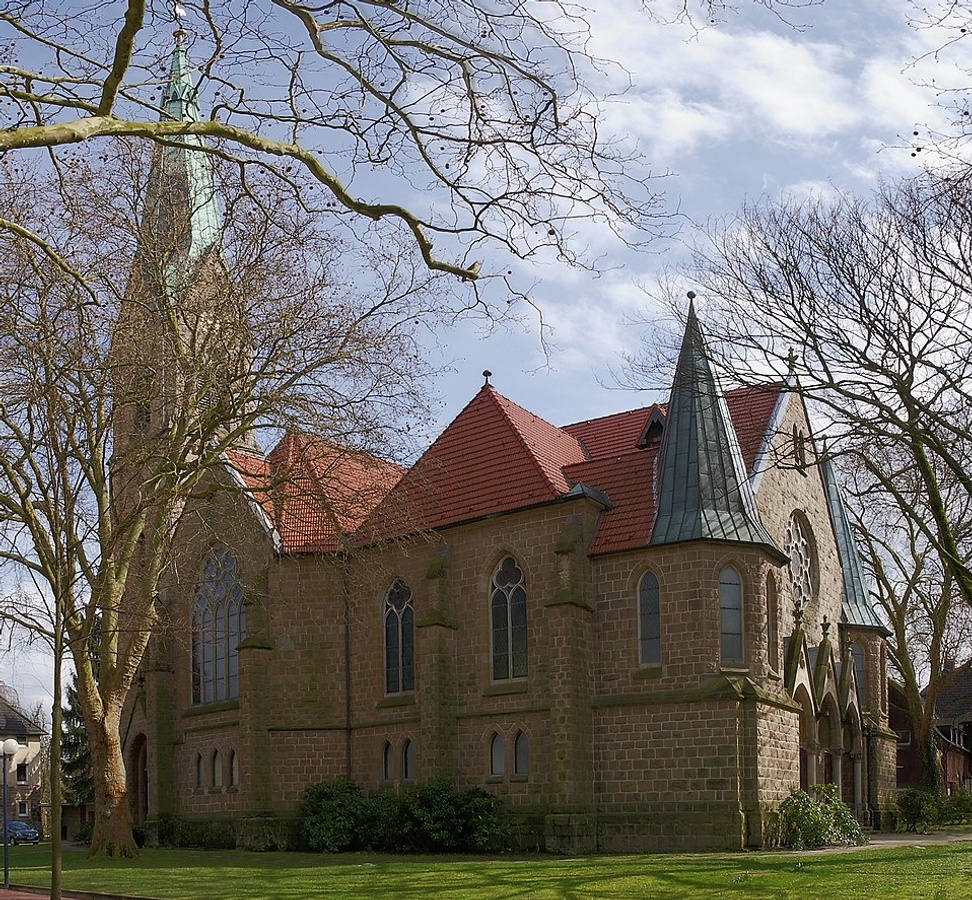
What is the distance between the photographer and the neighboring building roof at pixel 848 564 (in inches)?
1361

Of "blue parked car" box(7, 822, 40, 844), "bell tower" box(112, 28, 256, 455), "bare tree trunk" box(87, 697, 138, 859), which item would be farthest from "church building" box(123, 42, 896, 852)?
"blue parked car" box(7, 822, 40, 844)

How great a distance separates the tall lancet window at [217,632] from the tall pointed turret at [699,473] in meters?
11.3

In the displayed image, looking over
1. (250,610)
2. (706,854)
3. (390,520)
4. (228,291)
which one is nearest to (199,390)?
(228,291)

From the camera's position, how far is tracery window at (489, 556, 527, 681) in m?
27.9

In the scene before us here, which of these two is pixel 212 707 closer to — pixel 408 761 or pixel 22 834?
pixel 408 761

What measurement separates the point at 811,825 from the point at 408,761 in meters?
9.37

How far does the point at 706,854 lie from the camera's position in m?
22.8

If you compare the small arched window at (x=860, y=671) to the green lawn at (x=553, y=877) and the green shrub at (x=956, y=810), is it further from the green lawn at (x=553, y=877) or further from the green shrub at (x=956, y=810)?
the green lawn at (x=553, y=877)

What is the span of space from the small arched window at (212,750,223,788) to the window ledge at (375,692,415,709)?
15.4 feet

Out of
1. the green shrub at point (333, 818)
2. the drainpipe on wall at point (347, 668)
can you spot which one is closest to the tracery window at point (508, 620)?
the drainpipe on wall at point (347, 668)

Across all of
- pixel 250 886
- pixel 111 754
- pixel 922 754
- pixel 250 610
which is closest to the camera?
pixel 250 886

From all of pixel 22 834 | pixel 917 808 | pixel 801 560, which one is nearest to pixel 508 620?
pixel 801 560

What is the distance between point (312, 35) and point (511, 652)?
1967 cm

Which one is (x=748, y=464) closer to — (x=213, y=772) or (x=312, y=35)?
(x=213, y=772)
